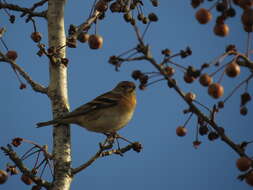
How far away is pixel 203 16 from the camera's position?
A: 376 centimetres

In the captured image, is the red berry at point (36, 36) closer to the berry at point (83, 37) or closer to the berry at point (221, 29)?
the berry at point (83, 37)

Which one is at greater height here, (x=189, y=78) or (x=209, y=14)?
(x=209, y=14)

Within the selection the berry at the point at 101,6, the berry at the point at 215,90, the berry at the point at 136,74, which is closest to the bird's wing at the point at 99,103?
the berry at the point at 101,6

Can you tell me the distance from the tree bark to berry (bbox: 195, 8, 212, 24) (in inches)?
105

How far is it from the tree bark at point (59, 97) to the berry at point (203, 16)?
2.66 meters

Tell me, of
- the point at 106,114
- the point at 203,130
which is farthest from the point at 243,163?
the point at 106,114

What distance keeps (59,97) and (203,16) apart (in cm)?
296

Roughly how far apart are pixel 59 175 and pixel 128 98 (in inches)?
139

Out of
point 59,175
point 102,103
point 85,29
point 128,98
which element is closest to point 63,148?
point 59,175

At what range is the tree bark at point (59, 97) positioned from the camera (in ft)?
17.7

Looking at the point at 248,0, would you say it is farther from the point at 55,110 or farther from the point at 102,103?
the point at 102,103

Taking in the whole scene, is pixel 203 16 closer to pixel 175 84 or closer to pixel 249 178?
pixel 175 84

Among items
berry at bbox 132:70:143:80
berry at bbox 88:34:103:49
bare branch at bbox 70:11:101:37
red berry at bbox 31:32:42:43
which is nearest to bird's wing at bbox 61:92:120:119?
red berry at bbox 31:32:42:43

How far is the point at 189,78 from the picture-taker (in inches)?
149
